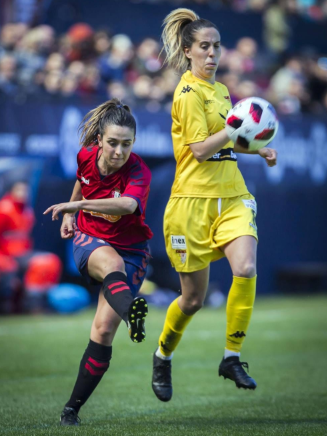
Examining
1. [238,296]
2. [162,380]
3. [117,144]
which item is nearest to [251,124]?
[117,144]

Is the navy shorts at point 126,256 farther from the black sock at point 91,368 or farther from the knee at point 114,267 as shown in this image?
the black sock at point 91,368

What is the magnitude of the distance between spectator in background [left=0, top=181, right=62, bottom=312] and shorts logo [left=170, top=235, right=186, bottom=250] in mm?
6349

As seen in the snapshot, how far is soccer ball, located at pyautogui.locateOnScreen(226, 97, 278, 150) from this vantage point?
4.70 metres

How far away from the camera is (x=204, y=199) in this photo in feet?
16.9

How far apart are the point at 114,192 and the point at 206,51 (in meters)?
1.18

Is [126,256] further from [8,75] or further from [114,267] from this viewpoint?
[8,75]

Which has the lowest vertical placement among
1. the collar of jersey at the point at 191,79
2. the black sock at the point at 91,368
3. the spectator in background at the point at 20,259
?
the spectator in background at the point at 20,259

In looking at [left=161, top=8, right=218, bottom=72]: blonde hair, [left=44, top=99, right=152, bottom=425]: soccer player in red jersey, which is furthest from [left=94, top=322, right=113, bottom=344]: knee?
[left=161, top=8, right=218, bottom=72]: blonde hair

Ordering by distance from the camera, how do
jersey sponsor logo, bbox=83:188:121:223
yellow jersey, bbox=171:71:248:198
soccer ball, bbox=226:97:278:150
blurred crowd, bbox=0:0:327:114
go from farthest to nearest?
blurred crowd, bbox=0:0:327:114
yellow jersey, bbox=171:71:248:198
jersey sponsor logo, bbox=83:188:121:223
soccer ball, bbox=226:97:278:150

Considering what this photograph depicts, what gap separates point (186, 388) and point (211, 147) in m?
2.63

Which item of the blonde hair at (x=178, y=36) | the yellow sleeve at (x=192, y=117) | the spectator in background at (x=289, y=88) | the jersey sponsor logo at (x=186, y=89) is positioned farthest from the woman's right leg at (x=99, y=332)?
the spectator in background at (x=289, y=88)

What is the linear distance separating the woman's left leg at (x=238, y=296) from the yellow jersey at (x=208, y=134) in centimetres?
42

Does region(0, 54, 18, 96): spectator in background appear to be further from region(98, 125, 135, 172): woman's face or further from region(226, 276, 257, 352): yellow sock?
region(226, 276, 257, 352): yellow sock

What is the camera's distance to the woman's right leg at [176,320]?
525 centimetres
